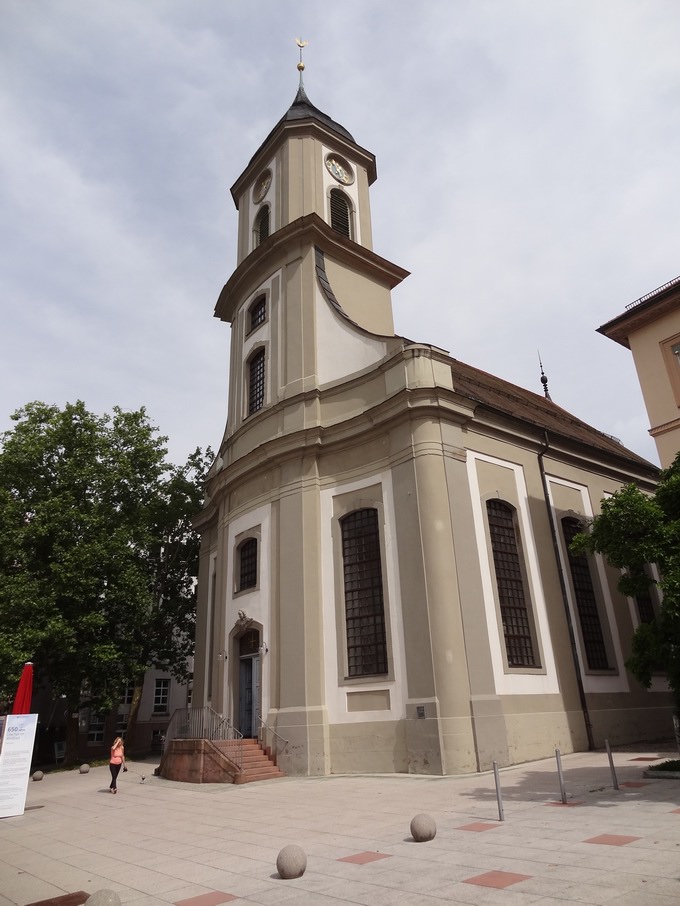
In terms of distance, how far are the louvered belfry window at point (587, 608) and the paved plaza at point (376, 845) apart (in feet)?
15.9

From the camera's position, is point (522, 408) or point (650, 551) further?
point (522, 408)

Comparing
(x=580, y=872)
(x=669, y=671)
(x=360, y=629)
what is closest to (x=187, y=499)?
(x=360, y=629)

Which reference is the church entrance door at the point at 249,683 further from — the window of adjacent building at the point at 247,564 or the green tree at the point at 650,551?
the green tree at the point at 650,551

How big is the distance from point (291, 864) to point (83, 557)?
19094 millimetres

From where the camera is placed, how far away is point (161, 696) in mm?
36406

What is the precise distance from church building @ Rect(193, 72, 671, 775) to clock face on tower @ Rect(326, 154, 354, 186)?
2.16m

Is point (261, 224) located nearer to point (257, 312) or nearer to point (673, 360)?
point (257, 312)

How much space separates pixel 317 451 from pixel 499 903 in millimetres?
14409

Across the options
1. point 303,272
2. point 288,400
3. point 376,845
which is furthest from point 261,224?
point 376,845

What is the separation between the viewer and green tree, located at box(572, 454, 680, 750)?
10172 mm

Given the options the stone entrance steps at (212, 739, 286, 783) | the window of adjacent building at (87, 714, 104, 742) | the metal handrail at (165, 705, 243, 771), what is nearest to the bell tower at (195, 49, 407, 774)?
the stone entrance steps at (212, 739, 286, 783)

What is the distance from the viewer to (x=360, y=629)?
55.2 feet

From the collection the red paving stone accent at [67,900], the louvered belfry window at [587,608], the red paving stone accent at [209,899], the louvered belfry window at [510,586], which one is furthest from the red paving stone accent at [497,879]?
the louvered belfry window at [587,608]

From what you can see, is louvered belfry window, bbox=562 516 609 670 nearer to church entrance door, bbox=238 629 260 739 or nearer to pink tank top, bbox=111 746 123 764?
church entrance door, bbox=238 629 260 739
